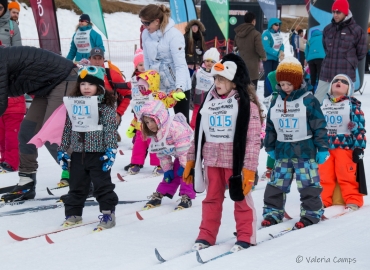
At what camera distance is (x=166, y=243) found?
4.70 m

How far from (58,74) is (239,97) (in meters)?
1.99

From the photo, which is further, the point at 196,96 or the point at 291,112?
the point at 196,96

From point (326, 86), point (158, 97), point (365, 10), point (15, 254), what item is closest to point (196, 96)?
point (326, 86)

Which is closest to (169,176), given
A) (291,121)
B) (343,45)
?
(291,121)

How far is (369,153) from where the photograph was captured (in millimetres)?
8703

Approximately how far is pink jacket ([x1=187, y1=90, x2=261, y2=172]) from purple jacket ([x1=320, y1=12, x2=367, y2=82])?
467 centimetres

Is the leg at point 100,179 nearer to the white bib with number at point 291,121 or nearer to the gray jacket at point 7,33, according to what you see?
the white bib with number at point 291,121

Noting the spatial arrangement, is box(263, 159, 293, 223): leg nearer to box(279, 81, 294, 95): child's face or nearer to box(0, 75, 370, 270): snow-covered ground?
box(0, 75, 370, 270): snow-covered ground

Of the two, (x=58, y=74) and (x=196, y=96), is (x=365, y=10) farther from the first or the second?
(x=58, y=74)

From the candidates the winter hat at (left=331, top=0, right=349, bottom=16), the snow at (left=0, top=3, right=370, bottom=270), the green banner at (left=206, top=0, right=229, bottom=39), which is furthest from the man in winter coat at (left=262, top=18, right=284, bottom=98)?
the snow at (left=0, top=3, right=370, bottom=270)

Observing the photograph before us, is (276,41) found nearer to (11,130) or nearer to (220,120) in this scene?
(11,130)

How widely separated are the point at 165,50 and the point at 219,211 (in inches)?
99.4

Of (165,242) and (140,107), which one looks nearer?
(165,242)

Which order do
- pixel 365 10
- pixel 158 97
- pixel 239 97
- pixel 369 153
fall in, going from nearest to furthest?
1. pixel 239 97
2. pixel 158 97
3. pixel 369 153
4. pixel 365 10
